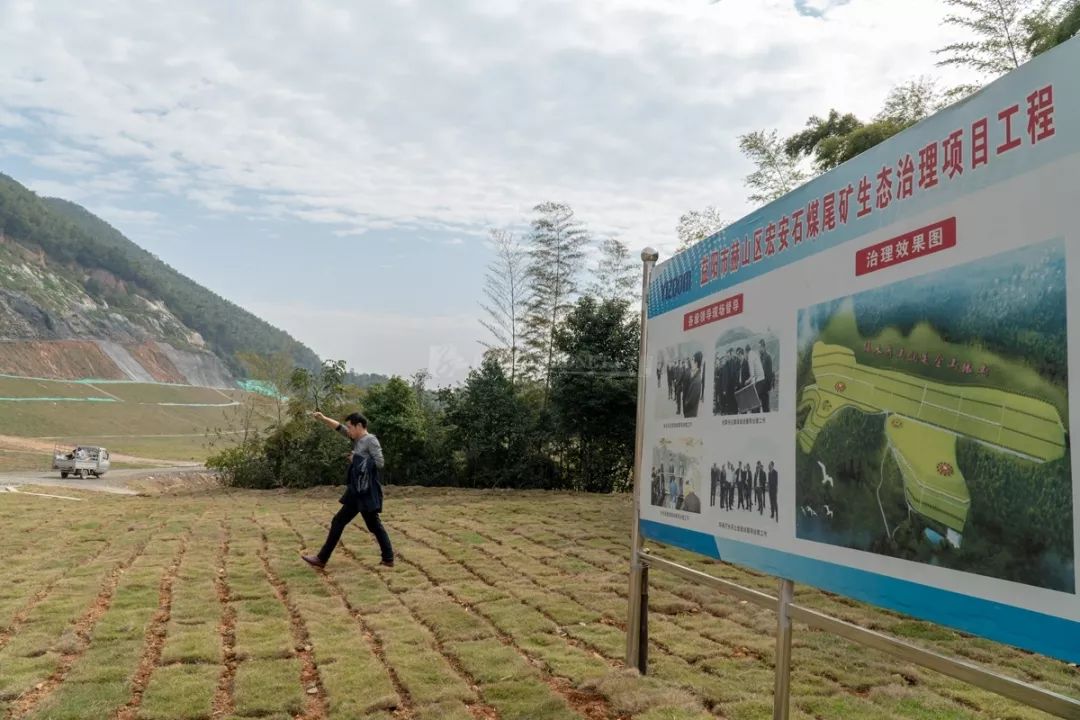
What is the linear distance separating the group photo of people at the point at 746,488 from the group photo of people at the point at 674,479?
168mm

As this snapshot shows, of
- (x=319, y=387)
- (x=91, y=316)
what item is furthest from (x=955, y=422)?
(x=91, y=316)

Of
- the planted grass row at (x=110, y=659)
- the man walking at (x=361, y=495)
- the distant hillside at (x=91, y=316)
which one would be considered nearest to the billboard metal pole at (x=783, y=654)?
the planted grass row at (x=110, y=659)

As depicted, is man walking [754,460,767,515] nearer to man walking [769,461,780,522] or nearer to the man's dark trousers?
man walking [769,461,780,522]

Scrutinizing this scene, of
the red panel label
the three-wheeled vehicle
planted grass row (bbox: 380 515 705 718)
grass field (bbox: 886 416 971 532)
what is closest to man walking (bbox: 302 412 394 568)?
planted grass row (bbox: 380 515 705 718)

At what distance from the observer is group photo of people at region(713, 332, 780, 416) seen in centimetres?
319

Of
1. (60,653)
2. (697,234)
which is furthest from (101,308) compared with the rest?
(60,653)

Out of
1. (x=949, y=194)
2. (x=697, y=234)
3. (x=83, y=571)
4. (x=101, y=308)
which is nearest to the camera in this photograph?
(x=949, y=194)

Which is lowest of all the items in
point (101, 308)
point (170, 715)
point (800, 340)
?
point (170, 715)

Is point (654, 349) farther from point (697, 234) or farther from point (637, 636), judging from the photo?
point (697, 234)

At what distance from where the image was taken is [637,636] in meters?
4.34

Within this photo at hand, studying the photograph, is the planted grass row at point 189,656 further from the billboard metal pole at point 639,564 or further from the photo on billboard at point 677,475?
the photo on billboard at point 677,475

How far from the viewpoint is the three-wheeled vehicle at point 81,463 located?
962 inches

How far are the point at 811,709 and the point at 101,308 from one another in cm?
9870

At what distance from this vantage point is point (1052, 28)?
25.1 ft
